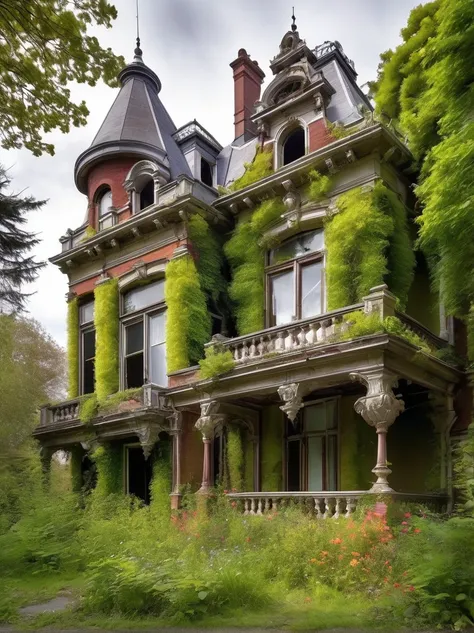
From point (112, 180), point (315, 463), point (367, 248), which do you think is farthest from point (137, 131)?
point (315, 463)

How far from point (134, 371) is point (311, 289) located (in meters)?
5.99

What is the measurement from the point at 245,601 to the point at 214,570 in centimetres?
62

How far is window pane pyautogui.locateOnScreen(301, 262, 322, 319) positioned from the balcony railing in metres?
4.49

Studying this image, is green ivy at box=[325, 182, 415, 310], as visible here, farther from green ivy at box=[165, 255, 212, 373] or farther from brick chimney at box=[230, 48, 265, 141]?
brick chimney at box=[230, 48, 265, 141]

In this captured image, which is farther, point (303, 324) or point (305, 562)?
point (303, 324)

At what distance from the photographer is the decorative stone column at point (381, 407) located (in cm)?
1154

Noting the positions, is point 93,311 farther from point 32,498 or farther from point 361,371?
point 361,371

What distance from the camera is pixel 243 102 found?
2148cm

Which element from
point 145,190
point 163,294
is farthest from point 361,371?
point 145,190

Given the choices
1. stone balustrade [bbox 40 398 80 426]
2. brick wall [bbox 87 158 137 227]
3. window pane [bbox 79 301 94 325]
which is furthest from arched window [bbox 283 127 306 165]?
stone balustrade [bbox 40 398 80 426]

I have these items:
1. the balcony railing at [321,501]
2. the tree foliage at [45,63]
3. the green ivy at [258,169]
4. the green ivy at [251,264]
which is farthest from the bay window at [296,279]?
the tree foliage at [45,63]

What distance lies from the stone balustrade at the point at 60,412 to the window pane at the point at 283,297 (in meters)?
6.74

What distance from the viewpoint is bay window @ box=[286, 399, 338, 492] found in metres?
14.4

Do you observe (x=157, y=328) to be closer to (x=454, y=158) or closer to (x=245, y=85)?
(x=245, y=85)
